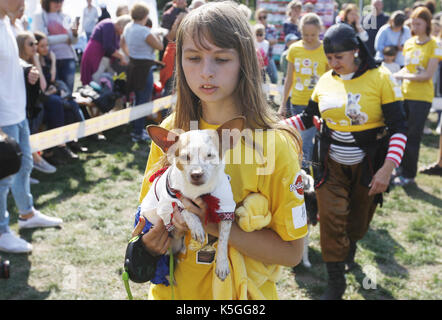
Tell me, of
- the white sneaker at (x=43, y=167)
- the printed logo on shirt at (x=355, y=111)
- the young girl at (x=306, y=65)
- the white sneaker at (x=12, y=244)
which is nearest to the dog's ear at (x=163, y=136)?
→ the printed logo on shirt at (x=355, y=111)

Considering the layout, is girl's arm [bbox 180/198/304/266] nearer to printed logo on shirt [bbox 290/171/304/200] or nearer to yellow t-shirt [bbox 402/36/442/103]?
printed logo on shirt [bbox 290/171/304/200]

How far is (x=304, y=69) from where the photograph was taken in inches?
235

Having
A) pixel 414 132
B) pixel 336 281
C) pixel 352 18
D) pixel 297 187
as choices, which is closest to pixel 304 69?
pixel 352 18

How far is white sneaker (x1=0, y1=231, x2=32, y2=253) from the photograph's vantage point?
441 cm

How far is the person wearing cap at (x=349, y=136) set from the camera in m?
3.49

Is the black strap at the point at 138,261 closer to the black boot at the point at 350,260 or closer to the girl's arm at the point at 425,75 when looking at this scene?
the black boot at the point at 350,260

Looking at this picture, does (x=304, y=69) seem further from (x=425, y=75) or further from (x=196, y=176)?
(x=196, y=176)

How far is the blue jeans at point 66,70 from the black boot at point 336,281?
6.19m

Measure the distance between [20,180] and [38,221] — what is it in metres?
0.60

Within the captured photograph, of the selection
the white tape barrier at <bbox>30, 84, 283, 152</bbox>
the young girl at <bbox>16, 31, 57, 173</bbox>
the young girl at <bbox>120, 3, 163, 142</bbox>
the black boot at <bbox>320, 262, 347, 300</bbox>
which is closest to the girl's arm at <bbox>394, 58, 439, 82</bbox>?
the white tape barrier at <bbox>30, 84, 283, 152</bbox>

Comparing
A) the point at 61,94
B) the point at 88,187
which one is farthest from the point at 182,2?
the point at 88,187

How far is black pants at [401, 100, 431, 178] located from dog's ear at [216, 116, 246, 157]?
18.5ft
